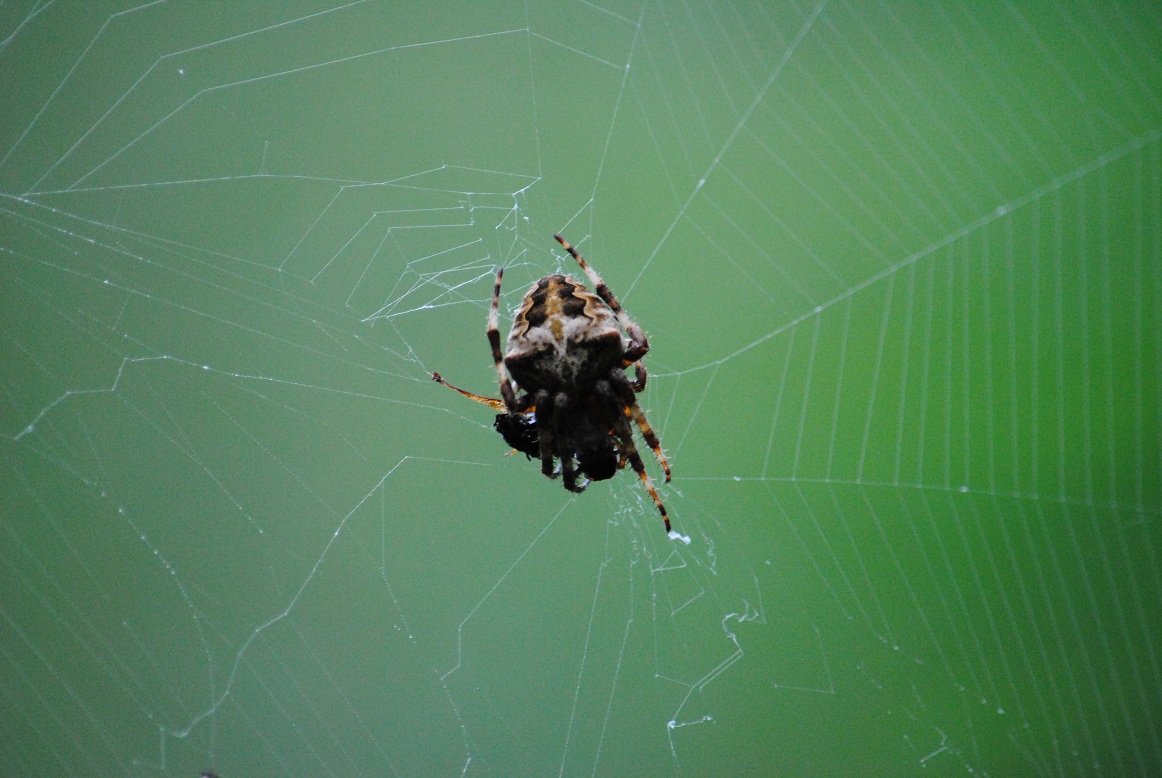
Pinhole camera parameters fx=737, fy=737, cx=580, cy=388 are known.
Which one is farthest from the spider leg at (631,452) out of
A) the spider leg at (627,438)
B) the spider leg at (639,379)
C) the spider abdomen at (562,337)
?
the spider abdomen at (562,337)

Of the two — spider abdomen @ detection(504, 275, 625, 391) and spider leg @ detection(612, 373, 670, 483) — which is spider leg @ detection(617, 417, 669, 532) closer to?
spider leg @ detection(612, 373, 670, 483)

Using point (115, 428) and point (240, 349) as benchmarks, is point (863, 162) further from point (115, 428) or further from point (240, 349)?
point (115, 428)

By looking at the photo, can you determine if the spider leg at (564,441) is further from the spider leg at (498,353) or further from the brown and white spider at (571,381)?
the spider leg at (498,353)

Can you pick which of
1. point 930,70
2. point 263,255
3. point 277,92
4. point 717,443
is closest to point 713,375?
point 717,443

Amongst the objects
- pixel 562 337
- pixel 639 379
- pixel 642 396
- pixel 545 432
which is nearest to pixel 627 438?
pixel 639 379

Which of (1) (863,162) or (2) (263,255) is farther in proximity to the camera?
(1) (863,162)

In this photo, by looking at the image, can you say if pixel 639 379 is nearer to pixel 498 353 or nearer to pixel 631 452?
pixel 631 452
